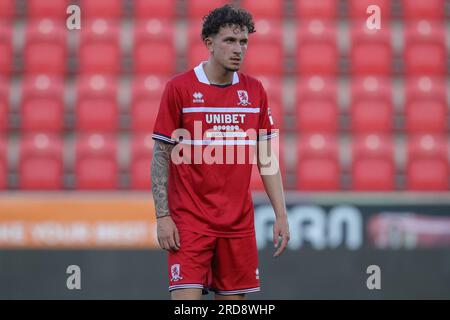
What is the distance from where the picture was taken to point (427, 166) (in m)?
8.67

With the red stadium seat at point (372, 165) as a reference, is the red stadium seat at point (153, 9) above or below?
above

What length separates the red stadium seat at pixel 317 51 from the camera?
9516 mm

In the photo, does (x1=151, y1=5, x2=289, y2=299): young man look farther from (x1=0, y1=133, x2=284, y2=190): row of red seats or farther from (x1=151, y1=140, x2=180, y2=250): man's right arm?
(x1=0, y1=133, x2=284, y2=190): row of red seats

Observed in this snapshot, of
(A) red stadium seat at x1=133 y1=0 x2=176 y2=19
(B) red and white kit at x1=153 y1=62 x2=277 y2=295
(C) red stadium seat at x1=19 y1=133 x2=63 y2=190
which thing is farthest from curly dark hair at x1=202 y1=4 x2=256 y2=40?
(A) red stadium seat at x1=133 y1=0 x2=176 y2=19

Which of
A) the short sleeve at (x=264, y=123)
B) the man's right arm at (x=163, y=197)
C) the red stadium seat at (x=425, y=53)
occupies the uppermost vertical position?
the red stadium seat at (x=425, y=53)

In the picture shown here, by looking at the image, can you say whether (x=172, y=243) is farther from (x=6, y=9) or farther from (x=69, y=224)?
(x=6, y=9)

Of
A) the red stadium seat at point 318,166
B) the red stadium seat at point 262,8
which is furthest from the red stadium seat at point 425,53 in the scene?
the red stadium seat at point 318,166

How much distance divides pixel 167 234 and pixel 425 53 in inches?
246

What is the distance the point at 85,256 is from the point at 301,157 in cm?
273

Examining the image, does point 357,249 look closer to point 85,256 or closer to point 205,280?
point 85,256

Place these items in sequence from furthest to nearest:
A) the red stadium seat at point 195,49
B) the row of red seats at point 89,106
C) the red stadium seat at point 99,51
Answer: the red stadium seat at point 99,51 < the red stadium seat at point 195,49 < the row of red seats at point 89,106

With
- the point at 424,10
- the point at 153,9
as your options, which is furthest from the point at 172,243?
the point at 424,10

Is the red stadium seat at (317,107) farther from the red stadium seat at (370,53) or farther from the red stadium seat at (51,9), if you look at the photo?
the red stadium seat at (51,9)

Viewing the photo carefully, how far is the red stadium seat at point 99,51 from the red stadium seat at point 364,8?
2721 mm
